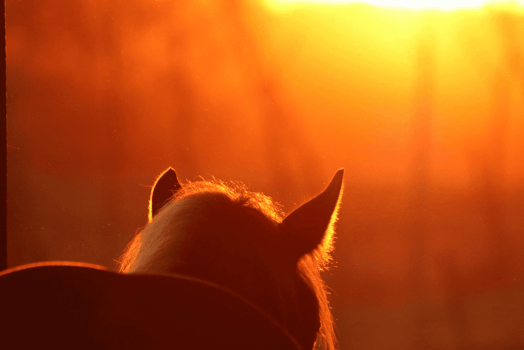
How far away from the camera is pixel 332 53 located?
5.81ft

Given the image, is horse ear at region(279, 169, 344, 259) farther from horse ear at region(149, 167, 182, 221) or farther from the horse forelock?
horse ear at region(149, 167, 182, 221)

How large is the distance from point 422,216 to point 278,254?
2152 mm

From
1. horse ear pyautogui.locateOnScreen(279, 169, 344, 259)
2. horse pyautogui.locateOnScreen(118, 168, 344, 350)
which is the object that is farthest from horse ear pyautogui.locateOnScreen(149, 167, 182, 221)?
horse ear pyautogui.locateOnScreen(279, 169, 344, 259)

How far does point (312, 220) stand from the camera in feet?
1.09

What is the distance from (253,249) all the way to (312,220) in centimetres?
9

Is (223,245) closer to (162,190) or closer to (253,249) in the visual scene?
(253,249)

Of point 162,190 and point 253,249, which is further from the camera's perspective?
point 162,190

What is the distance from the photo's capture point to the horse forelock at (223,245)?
0.22 meters

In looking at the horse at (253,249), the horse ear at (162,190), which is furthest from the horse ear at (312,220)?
the horse ear at (162,190)

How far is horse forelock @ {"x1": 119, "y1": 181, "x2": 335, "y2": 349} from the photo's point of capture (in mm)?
216

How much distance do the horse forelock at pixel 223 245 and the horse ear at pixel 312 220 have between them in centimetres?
1

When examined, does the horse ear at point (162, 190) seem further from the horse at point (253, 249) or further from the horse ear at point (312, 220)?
the horse ear at point (312, 220)

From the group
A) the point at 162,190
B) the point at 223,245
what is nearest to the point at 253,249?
the point at 223,245

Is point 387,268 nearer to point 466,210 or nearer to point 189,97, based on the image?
point 466,210
